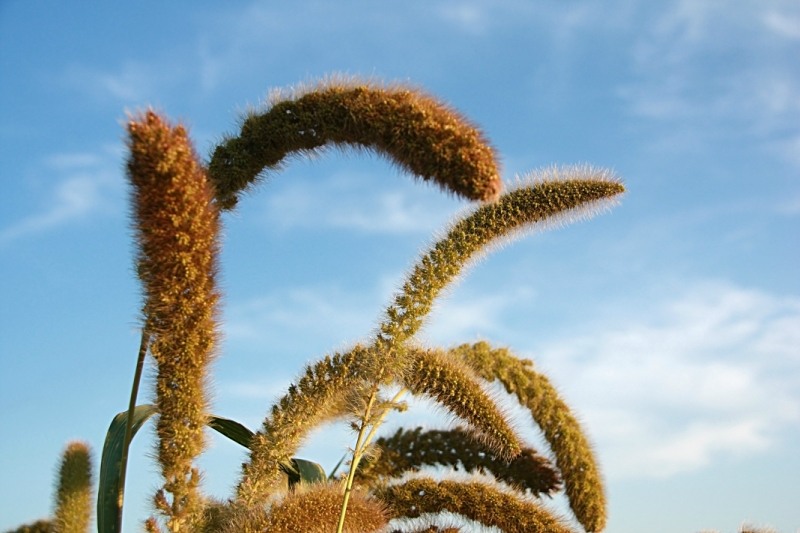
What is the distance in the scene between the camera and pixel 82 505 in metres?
5.79

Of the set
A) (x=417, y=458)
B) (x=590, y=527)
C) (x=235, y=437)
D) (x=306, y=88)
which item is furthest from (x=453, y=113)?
(x=590, y=527)

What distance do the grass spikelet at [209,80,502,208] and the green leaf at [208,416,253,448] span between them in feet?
3.91

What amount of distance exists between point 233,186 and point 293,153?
370mm

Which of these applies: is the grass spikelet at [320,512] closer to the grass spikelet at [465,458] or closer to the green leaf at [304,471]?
the green leaf at [304,471]

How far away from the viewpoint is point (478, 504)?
5.07 metres

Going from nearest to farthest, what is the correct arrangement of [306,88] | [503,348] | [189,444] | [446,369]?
[189,444] → [306,88] → [446,369] → [503,348]

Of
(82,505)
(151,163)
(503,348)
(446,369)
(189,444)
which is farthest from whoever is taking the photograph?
(503,348)

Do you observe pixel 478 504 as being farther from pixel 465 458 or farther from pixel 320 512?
pixel 320 512

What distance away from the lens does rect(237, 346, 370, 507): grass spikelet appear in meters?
4.14

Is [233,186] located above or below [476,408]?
above

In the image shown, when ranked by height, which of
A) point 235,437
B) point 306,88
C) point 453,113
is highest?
point 306,88

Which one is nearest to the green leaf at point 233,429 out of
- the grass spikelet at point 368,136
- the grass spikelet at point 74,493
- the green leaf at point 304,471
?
the green leaf at point 304,471

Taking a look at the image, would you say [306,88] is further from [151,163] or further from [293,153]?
[151,163]

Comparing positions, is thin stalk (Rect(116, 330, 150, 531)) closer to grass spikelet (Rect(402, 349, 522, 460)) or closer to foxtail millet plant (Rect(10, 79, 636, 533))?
foxtail millet plant (Rect(10, 79, 636, 533))
